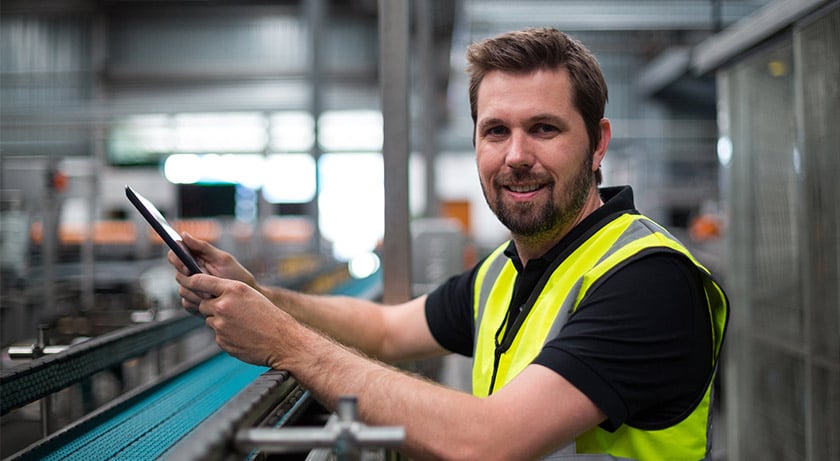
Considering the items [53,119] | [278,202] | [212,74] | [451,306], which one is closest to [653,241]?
[451,306]

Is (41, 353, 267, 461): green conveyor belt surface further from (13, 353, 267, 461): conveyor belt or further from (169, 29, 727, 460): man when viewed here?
(169, 29, 727, 460): man

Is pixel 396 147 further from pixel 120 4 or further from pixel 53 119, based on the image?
pixel 120 4

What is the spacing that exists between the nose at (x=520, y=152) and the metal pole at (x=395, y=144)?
2.78 feet

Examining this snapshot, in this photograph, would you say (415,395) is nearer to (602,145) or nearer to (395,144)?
(602,145)

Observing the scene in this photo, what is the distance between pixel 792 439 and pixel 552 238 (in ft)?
5.60

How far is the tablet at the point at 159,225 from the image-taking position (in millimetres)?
1169

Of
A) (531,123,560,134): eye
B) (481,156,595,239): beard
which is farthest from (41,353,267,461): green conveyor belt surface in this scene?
(531,123,560,134): eye

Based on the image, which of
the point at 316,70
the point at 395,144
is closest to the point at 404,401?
the point at 395,144

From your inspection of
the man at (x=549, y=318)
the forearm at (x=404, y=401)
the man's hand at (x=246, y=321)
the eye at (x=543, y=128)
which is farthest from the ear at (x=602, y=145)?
the man's hand at (x=246, y=321)

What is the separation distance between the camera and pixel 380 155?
10938mm

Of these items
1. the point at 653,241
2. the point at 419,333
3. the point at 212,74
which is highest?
the point at 212,74

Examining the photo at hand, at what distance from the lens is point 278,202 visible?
1362cm

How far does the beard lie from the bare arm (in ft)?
1.33

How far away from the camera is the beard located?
1.41m
